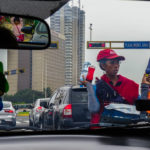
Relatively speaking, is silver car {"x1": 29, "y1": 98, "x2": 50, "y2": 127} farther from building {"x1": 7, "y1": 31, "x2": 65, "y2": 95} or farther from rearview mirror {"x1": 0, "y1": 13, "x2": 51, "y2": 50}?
rearview mirror {"x1": 0, "y1": 13, "x2": 51, "y2": 50}

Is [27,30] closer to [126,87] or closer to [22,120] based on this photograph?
[22,120]

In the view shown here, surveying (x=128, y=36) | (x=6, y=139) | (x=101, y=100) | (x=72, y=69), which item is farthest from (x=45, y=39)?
(x=128, y=36)

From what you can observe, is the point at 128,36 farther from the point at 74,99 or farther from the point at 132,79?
the point at 74,99

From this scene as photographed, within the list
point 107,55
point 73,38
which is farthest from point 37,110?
point 107,55

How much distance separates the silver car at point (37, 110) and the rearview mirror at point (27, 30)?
1.22 m

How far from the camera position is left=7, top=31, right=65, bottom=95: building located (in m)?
2.33

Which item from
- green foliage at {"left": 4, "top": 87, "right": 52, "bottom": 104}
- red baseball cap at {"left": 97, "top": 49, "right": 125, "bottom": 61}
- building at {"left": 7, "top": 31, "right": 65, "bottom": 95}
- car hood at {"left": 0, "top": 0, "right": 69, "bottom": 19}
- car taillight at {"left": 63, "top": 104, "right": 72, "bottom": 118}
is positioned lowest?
car taillight at {"left": 63, "top": 104, "right": 72, "bottom": 118}

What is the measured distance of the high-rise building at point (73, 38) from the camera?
9.27 ft

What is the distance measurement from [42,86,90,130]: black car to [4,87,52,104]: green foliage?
0.21 meters

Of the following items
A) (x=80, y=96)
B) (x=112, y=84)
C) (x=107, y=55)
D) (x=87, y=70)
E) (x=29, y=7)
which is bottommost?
(x=80, y=96)

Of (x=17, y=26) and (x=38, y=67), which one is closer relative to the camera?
(x=17, y=26)

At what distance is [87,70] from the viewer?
405 cm

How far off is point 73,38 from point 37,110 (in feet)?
2.71

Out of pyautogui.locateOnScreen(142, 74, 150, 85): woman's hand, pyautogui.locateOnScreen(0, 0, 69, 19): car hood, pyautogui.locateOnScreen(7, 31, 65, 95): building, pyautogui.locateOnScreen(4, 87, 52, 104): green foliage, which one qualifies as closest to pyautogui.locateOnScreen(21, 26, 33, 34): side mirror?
pyautogui.locateOnScreen(7, 31, 65, 95): building
